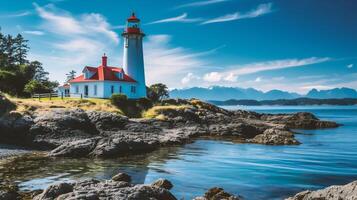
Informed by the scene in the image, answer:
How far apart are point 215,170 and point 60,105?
25.8 metres

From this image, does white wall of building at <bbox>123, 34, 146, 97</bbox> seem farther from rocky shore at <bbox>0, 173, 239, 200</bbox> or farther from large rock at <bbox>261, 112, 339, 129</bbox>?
rocky shore at <bbox>0, 173, 239, 200</bbox>

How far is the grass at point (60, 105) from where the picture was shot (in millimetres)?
40616

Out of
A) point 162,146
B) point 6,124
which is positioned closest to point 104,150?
point 162,146

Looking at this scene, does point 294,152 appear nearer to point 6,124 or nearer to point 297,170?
point 297,170

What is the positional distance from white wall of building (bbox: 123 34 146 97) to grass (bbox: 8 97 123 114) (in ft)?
36.7

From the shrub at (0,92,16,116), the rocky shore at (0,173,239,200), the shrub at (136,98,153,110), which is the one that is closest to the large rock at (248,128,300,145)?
the shrub at (136,98,153,110)

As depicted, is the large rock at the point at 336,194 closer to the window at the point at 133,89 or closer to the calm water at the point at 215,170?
the calm water at the point at 215,170

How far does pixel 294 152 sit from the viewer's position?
35500mm

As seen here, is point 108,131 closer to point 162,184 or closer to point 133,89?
point 162,184

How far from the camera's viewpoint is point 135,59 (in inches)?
2411

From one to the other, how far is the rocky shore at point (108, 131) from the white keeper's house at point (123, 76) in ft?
33.6

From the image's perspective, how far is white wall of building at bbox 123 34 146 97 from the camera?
6072 cm

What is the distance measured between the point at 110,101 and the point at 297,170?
31275 millimetres

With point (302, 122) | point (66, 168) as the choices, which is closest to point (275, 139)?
point (66, 168)
